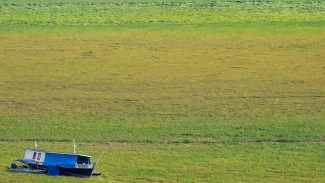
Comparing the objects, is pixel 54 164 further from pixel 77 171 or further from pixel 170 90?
pixel 170 90

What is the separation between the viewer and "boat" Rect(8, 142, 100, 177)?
29203mm

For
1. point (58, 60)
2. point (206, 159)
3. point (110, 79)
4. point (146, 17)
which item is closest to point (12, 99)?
point (110, 79)

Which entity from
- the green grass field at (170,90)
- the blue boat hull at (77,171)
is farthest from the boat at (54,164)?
the green grass field at (170,90)

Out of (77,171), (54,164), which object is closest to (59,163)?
(54,164)

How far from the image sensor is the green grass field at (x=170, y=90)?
3061 cm

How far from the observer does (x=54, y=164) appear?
29406 mm

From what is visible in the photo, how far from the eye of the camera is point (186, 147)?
3198cm

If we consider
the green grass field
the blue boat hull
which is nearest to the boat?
the blue boat hull

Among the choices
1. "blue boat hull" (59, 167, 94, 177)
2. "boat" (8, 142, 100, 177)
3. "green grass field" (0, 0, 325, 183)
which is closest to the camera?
"blue boat hull" (59, 167, 94, 177)

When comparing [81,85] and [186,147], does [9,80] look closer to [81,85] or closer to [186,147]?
[81,85]

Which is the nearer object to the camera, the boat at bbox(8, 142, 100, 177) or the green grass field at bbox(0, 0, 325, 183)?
the boat at bbox(8, 142, 100, 177)

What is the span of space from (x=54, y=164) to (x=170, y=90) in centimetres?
1246

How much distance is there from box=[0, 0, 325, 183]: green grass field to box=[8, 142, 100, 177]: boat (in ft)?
1.47

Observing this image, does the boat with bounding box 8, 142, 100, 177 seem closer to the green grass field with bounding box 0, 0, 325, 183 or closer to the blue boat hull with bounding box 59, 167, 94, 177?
the blue boat hull with bounding box 59, 167, 94, 177
